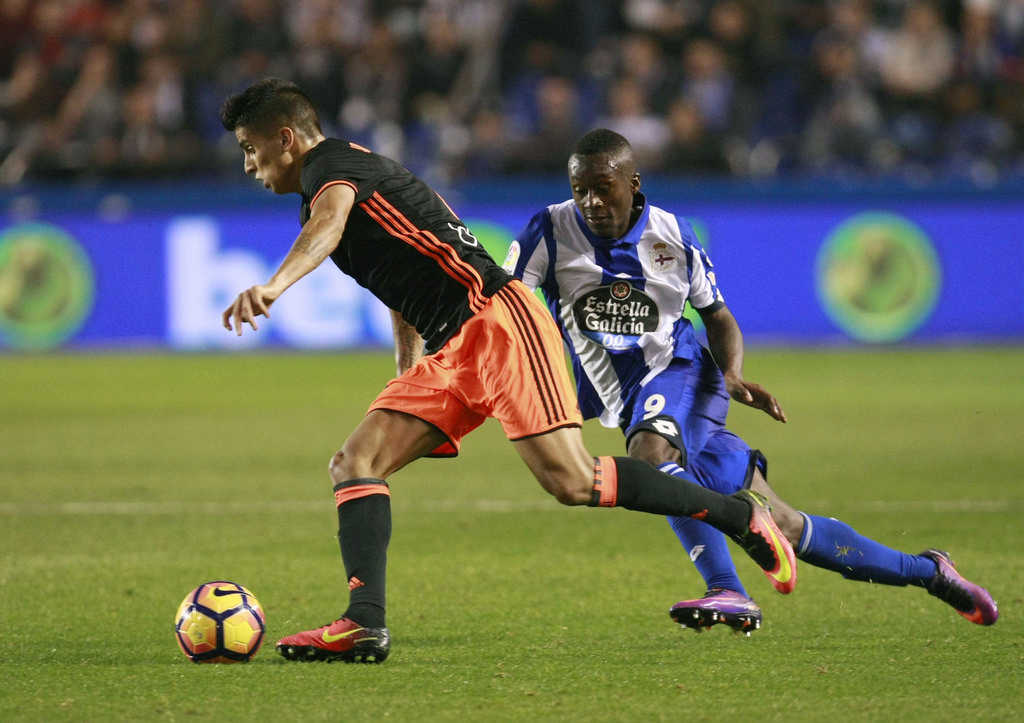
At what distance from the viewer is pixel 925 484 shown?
28.1 feet

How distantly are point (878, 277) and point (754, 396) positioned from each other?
35.7ft

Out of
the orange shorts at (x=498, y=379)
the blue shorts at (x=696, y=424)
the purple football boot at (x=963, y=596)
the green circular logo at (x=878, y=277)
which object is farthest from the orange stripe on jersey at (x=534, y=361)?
the green circular logo at (x=878, y=277)

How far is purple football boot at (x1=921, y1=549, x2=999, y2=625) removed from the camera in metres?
5.00

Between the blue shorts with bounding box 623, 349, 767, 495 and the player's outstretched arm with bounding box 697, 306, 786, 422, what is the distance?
156mm

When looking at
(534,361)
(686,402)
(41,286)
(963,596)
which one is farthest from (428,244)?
(41,286)

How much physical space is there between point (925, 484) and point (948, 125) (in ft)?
28.2

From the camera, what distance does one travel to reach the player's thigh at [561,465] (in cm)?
466

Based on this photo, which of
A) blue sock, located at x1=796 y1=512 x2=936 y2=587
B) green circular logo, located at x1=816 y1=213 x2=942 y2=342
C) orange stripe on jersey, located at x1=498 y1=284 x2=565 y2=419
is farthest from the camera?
green circular logo, located at x1=816 y1=213 x2=942 y2=342

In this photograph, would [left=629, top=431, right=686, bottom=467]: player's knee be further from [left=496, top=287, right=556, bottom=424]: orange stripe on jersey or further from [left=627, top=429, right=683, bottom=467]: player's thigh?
[left=496, top=287, right=556, bottom=424]: orange stripe on jersey

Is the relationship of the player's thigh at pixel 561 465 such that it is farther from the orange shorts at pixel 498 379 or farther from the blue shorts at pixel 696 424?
the blue shorts at pixel 696 424

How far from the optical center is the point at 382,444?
4828 millimetres

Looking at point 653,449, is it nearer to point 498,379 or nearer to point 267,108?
point 498,379

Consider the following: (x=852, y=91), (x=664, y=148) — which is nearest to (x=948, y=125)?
(x=852, y=91)

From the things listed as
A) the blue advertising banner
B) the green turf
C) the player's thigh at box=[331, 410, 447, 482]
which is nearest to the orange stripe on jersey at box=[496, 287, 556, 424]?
the player's thigh at box=[331, 410, 447, 482]
